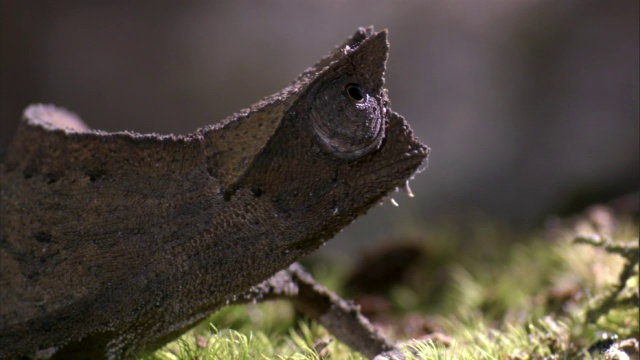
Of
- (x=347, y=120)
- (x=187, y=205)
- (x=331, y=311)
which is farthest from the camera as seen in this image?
(x=331, y=311)

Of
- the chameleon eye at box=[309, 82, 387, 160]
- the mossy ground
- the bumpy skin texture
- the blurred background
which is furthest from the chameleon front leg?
the blurred background

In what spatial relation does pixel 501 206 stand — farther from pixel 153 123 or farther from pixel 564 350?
pixel 564 350

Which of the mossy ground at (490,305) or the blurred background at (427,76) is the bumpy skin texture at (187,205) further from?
the blurred background at (427,76)

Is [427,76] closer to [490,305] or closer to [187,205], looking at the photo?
[490,305]

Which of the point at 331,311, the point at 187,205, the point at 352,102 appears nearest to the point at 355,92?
the point at 352,102

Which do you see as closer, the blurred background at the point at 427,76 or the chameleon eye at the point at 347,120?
the chameleon eye at the point at 347,120

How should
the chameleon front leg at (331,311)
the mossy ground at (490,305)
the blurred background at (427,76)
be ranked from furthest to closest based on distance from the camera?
the blurred background at (427,76) < the chameleon front leg at (331,311) < the mossy ground at (490,305)

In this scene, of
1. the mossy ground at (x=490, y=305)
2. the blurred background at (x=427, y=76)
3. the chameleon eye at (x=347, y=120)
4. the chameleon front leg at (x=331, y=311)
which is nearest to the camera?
the chameleon eye at (x=347, y=120)

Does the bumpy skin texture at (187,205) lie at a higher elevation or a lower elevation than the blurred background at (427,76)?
lower

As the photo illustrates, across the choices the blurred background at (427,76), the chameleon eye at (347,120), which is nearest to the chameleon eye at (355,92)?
the chameleon eye at (347,120)
